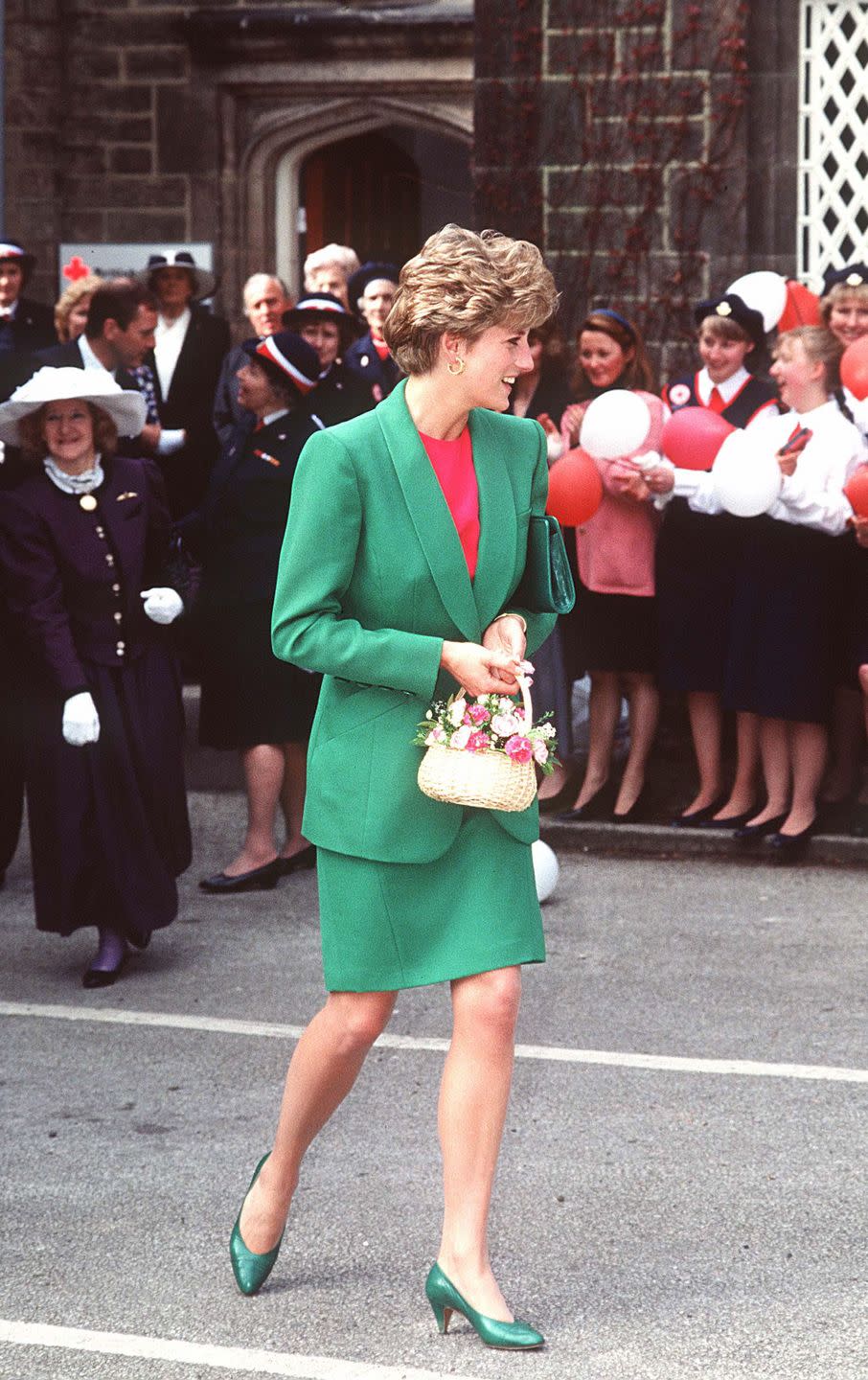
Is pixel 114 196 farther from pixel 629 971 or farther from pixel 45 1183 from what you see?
pixel 45 1183

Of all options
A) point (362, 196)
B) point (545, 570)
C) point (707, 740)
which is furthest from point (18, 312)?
point (545, 570)

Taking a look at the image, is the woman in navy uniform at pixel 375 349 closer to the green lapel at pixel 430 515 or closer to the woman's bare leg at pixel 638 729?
the woman's bare leg at pixel 638 729

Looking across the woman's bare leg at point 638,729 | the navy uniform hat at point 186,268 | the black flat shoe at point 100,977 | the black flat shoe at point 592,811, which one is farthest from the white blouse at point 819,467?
the navy uniform hat at point 186,268

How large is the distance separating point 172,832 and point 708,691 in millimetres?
2748

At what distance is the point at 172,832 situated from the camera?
7.33 metres

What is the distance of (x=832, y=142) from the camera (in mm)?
10789

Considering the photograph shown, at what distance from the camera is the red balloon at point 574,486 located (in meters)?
8.87

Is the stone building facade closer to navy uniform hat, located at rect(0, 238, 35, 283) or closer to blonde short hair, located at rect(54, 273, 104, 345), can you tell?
blonde short hair, located at rect(54, 273, 104, 345)

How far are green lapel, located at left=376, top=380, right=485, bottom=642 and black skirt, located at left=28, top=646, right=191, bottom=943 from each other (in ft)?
10.4

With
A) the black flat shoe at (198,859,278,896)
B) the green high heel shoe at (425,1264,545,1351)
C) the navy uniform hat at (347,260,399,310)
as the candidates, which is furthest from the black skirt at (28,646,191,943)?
the navy uniform hat at (347,260,399,310)

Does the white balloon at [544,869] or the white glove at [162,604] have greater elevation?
the white glove at [162,604]

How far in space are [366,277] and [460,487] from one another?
686 centimetres

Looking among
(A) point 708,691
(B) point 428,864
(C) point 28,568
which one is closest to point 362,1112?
(B) point 428,864

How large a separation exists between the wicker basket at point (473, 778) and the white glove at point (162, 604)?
125 inches
